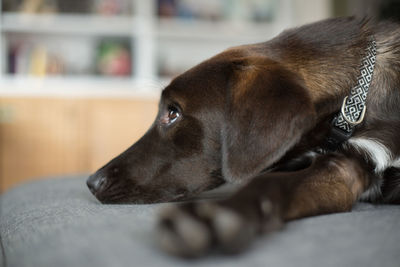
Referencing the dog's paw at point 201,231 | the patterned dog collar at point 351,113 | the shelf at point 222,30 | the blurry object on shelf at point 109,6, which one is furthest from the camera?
the shelf at point 222,30

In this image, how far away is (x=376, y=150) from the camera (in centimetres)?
110

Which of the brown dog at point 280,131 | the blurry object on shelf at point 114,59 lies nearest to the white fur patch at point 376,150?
the brown dog at point 280,131

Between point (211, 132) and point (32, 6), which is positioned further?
point (32, 6)

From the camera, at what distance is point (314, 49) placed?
1.21m

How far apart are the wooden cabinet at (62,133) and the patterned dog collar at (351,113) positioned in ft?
10.0

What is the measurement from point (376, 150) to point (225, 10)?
11.9 feet

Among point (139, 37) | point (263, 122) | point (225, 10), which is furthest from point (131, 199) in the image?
point (225, 10)

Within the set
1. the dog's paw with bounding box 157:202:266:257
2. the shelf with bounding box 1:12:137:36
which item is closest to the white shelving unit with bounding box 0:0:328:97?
the shelf with bounding box 1:12:137:36

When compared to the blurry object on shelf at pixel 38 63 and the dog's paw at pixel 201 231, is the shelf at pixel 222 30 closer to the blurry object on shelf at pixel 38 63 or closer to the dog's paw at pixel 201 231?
the blurry object on shelf at pixel 38 63

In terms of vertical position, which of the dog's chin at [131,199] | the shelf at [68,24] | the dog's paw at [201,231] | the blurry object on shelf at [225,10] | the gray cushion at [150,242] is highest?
the blurry object on shelf at [225,10]

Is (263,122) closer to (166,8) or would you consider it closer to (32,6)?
(166,8)

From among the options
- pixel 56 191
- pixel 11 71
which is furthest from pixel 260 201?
pixel 11 71

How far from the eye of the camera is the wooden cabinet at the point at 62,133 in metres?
3.86

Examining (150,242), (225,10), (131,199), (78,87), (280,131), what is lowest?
(78,87)
